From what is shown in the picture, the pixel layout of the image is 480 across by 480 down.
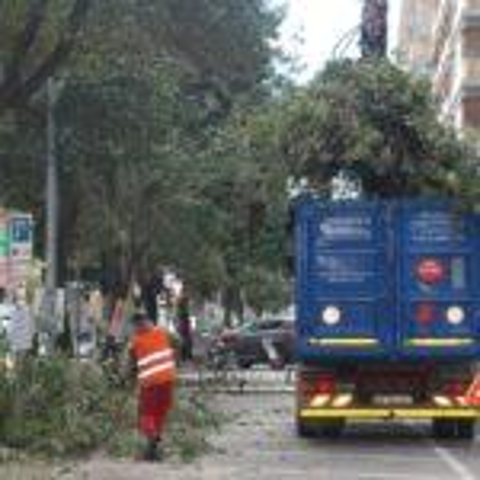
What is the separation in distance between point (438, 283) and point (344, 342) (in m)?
1.42

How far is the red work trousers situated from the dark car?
34.8 metres

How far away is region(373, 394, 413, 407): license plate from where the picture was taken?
2631 cm

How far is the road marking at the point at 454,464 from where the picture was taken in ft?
69.8

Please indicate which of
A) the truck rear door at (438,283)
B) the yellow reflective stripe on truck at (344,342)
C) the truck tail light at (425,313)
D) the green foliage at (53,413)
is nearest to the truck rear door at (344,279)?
the yellow reflective stripe on truck at (344,342)

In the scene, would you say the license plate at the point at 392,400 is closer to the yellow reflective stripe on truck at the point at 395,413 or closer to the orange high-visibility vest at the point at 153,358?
the yellow reflective stripe on truck at the point at 395,413

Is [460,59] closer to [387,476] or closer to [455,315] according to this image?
[455,315]

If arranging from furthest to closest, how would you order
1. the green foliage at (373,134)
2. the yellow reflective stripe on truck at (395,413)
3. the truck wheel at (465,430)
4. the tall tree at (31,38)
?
the green foliage at (373,134) → the truck wheel at (465,430) → the yellow reflective stripe on truck at (395,413) → the tall tree at (31,38)

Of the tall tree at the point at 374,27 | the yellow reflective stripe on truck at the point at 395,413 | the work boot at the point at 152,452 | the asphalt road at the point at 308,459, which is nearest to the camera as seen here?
the asphalt road at the point at 308,459

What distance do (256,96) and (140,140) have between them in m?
15.7

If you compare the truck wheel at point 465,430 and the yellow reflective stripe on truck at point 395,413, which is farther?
the truck wheel at point 465,430

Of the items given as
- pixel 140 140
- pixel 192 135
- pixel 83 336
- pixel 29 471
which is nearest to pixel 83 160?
pixel 140 140

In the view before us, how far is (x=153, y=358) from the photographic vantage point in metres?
23.4

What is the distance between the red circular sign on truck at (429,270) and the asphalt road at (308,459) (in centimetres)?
214

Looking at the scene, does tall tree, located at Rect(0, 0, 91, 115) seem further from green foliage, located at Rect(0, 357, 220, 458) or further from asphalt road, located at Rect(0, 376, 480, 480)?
asphalt road, located at Rect(0, 376, 480, 480)
